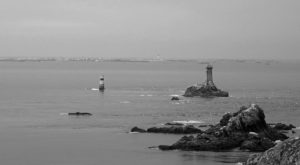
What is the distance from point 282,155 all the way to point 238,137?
2642 centimetres

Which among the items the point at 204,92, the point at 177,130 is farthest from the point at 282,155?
the point at 204,92

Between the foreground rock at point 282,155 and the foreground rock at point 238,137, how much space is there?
24.4m

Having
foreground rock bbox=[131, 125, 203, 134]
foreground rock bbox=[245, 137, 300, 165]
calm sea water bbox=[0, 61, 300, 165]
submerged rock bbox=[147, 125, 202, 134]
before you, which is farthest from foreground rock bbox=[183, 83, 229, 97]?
foreground rock bbox=[245, 137, 300, 165]

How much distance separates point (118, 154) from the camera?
42.6 metres

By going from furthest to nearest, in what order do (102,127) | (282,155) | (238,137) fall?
(102,127)
(238,137)
(282,155)

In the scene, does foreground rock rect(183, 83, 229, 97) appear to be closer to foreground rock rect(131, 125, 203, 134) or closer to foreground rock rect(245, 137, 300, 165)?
foreground rock rect(131, 125, 203, 134)

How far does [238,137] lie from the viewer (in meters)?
43.0

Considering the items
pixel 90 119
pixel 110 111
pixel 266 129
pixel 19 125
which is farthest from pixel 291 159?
pixel 110 111

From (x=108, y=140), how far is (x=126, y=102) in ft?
136

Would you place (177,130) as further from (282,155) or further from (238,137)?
(282,155)

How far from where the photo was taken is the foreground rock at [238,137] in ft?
138

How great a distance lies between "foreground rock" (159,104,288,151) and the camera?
41938 millimetres

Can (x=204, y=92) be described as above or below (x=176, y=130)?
above

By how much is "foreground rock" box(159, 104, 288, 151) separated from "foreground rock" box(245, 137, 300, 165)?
2439cm
